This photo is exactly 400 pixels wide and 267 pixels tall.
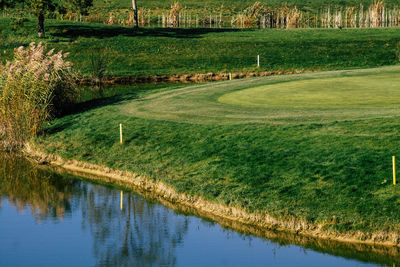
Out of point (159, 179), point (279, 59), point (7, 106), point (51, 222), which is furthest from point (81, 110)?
point (279, 59)

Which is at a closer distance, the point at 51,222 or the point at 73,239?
the point at 73,239

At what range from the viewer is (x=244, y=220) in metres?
17.2

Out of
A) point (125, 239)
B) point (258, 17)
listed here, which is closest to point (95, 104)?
point (125, 239)

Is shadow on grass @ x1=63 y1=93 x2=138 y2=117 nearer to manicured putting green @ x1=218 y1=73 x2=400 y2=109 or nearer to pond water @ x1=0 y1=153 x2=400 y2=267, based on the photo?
manicured putting green @ x1=218 y1=73 x2=400 y2=109

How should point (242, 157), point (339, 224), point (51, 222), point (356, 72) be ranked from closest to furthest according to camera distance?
point (339, 224) → point (51, 222) → point (242, 157) → point (356, 72)

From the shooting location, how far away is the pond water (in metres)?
14.8

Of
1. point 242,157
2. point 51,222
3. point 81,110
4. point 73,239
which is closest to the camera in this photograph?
point 73,239

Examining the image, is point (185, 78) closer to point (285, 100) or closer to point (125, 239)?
point (285, 100)

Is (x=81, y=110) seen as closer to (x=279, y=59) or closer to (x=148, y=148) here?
(x=148, y=148)

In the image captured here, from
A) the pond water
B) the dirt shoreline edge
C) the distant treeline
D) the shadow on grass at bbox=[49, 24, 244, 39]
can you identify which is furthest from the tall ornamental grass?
the distant treeline

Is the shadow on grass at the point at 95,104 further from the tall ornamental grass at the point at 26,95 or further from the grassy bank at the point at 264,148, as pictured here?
the tall ornamental grass at the point at 26,95

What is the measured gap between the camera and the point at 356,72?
36.9 metres

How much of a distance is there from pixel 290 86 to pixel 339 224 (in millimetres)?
17310

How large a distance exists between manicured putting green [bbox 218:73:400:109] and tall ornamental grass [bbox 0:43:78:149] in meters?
7.52
